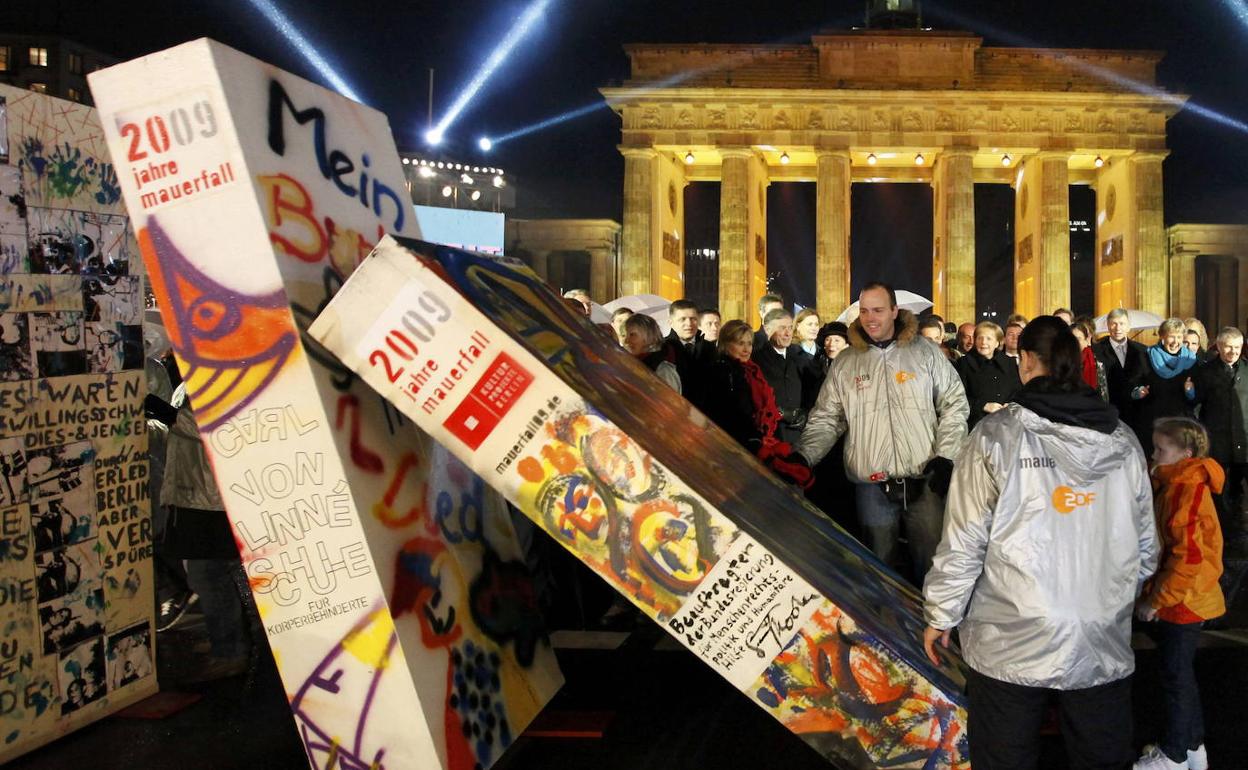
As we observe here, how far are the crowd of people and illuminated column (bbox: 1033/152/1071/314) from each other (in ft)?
116

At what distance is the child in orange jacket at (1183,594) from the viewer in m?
4.25

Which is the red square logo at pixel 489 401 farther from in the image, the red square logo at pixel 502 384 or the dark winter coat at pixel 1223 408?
the dark winter coat at pixel 1223 408

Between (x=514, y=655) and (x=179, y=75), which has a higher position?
(x=179, y=75)

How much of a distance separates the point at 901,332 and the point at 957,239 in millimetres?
35624

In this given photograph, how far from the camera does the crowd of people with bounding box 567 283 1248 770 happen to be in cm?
326

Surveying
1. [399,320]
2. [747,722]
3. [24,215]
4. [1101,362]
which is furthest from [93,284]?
[1101,362]

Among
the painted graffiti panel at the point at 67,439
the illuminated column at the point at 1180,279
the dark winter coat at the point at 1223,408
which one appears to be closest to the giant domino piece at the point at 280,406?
the painted graffiti panel at the point at 67,439

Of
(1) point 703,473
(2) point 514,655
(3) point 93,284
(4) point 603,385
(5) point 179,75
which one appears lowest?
Answer: (2) point 514,655

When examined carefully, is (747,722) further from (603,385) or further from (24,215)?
(24,215)

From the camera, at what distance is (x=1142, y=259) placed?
3903cm

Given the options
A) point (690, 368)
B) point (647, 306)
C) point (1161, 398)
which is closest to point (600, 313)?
point (647, 306)

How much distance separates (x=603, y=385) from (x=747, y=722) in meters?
2.09

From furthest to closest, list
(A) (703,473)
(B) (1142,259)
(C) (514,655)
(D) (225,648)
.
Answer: (B) (1142,259)
(D) (225,648)
(C) (514,655)
(A) (703,473)

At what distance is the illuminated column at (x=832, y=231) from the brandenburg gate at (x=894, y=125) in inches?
2.1
